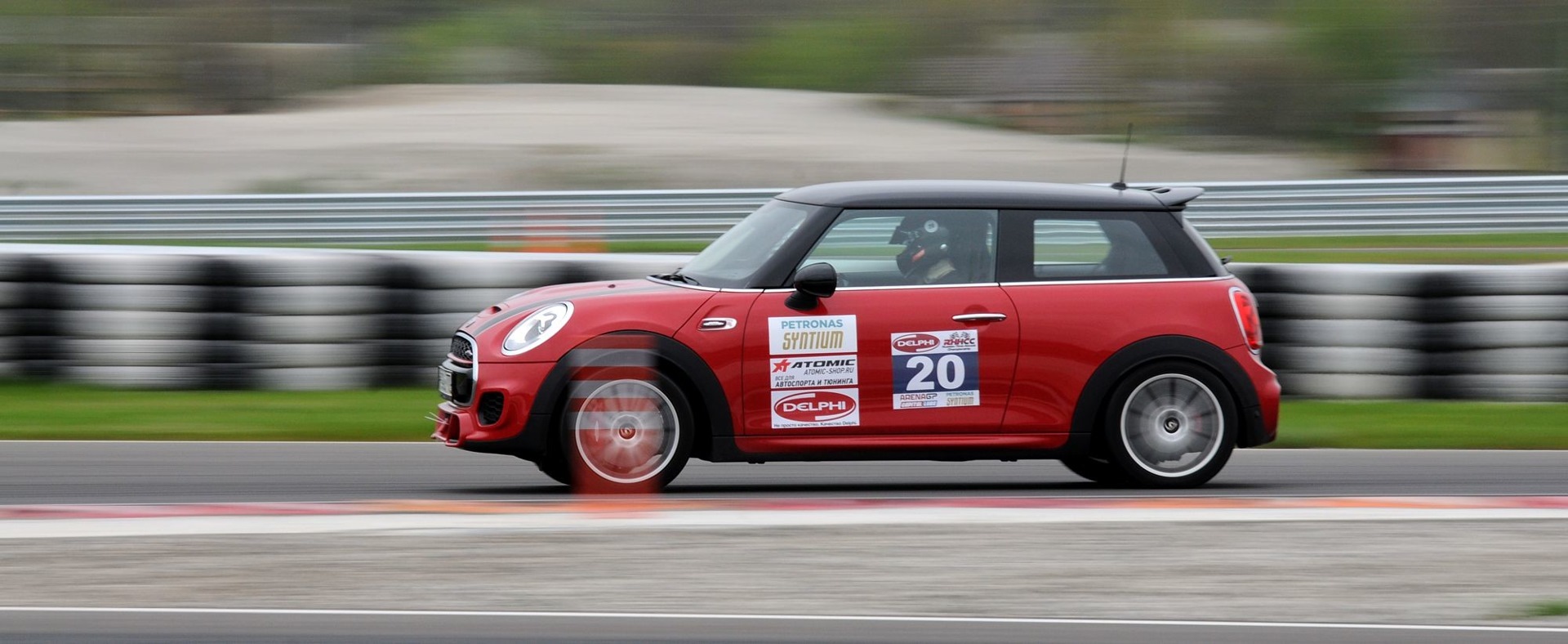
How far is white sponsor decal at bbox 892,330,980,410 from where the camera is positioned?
7.43 metres

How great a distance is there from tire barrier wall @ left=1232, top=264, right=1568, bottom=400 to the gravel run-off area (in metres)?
4.31

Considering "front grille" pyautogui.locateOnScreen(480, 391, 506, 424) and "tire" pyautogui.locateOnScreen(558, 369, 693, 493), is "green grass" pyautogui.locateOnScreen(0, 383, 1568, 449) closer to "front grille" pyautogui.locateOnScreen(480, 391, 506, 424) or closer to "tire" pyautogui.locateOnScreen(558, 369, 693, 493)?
"front grille" pyautogui.locateOnScreen(480, 391, 506, 424)

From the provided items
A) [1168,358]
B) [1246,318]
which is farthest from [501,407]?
[1246,318]

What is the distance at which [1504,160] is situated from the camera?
29.8 meters

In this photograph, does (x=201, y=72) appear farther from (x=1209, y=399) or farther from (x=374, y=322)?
(x=1209, y=399)

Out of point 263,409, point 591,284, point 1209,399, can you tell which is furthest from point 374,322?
point 1209,399

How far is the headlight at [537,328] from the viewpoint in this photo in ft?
23.9

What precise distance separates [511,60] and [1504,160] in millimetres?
19292

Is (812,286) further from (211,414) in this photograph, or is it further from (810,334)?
A: (211,414)

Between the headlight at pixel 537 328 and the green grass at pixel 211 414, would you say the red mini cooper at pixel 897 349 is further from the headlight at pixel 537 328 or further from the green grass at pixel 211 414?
the green grass at pixel 211 414

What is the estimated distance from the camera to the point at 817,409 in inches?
291

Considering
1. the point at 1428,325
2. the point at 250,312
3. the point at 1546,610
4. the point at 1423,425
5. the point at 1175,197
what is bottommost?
the point at 1423,425

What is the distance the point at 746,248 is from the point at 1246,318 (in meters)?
2.09

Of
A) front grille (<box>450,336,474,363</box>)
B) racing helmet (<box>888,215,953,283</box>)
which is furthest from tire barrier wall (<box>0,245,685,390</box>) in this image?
racing helmet (<box>888,215,953,283</box>)
